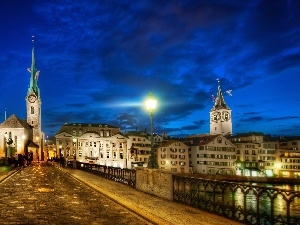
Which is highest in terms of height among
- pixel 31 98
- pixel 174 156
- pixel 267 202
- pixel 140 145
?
pixel 31 98

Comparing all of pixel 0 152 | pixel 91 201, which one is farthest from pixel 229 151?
pixel 91 201

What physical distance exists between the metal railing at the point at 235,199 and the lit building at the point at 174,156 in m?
98.2

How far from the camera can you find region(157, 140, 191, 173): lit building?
4456 inches

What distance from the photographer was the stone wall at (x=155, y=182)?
16.0m

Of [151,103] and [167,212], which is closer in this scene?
[167,212]

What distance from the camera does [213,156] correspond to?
113 meters

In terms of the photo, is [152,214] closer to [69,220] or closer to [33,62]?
[69,220]

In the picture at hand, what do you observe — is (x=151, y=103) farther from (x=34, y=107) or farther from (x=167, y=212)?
(x=34, y=107)

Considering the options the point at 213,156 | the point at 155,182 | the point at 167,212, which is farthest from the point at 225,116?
the point at 167,212

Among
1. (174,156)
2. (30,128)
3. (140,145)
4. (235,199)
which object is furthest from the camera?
(30,128)

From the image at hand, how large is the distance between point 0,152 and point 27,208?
90946 mm

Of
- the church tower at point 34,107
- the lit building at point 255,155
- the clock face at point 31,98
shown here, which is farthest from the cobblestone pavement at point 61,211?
the clock face at point 31,98

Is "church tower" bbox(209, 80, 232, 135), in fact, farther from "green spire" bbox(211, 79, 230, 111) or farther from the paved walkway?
the paved walkway

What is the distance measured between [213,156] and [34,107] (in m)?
73.6
